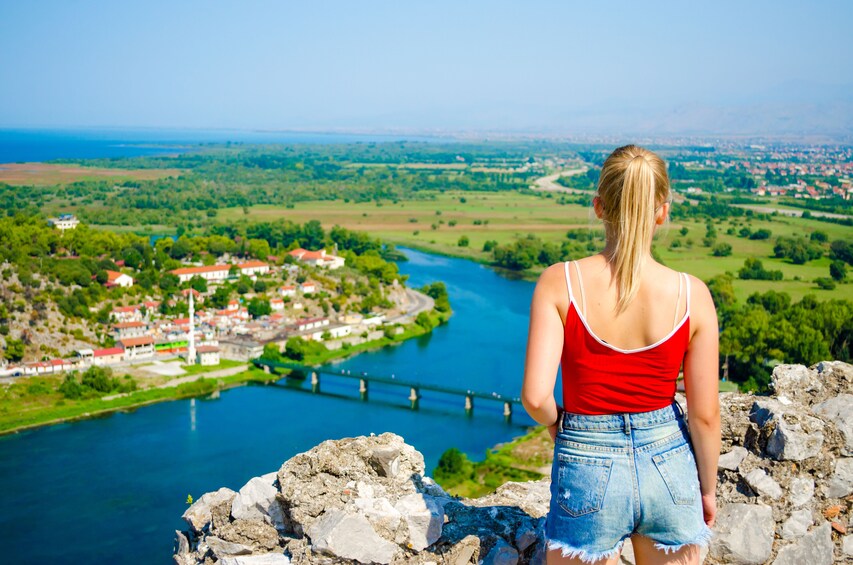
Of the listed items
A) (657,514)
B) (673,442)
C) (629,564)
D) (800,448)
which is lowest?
(629,564)

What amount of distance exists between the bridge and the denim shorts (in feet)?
45.0

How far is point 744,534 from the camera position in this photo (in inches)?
77.4

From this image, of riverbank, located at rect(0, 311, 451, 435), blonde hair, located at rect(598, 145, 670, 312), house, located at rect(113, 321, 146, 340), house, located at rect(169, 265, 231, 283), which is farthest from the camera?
house, located at rect(169, 265, 231, 283)

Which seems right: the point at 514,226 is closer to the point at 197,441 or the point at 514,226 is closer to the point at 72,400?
the point at 72,400

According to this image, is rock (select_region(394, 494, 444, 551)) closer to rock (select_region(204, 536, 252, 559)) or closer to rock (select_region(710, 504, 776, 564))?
rock (select_region(204, 536, 252, 559))

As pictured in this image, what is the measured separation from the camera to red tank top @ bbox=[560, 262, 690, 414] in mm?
1352

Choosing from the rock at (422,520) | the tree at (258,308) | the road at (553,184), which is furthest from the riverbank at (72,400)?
the road at (553,184)

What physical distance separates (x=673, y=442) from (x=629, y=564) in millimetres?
654

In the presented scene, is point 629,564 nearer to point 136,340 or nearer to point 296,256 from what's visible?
point 136,340

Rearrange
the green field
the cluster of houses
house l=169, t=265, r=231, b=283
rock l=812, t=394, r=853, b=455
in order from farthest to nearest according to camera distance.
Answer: the green field, house l=169, t=265, r=231, b=283, the cluster of houses, rock l=812, t=394, r=853, b=455

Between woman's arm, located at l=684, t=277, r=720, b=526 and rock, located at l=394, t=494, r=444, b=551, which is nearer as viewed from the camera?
woman's arm, located at l=684, t=277, r=720, b=526

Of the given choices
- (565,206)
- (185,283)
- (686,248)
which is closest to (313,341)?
(185,283)

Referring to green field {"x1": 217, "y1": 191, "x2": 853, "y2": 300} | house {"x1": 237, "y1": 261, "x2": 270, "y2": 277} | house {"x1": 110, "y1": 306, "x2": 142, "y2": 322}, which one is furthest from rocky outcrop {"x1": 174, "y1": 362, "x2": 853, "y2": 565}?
house {"x1": 237, "y1": 261, "x2": 270, "y2": 277}

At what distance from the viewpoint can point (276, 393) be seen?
16812 mm
